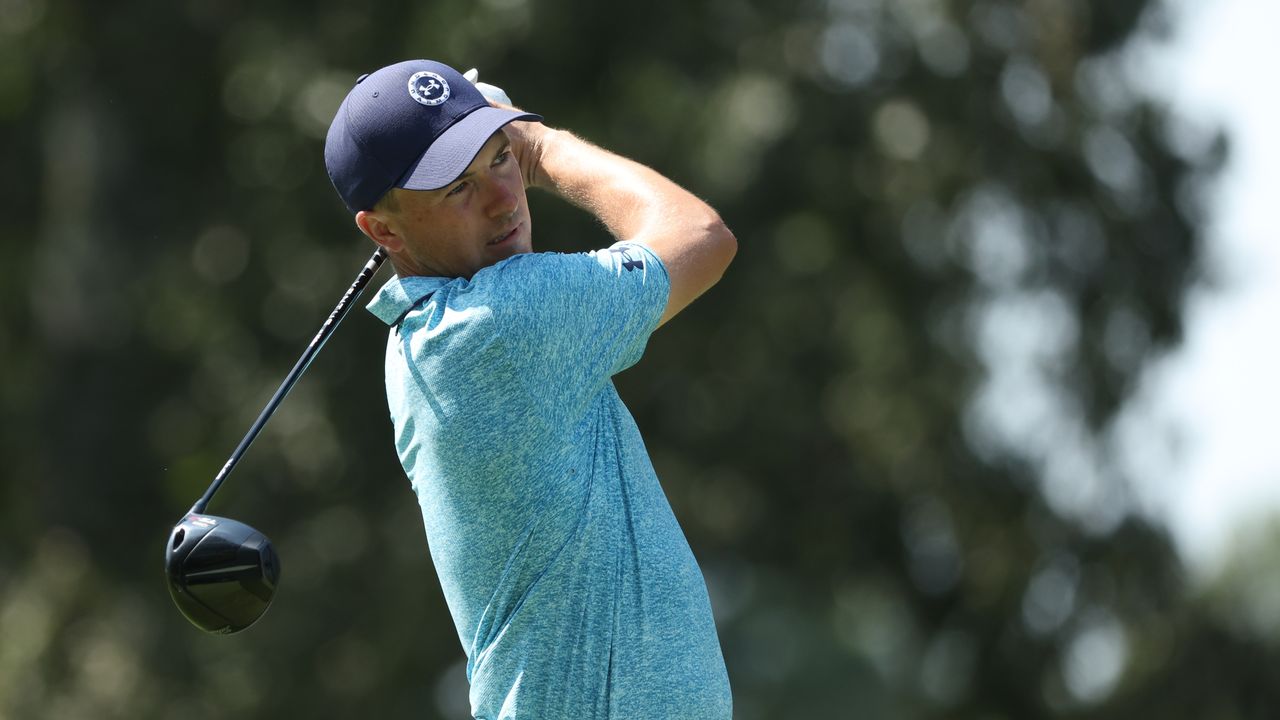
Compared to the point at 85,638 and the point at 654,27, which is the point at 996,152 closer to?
the point at 654,27

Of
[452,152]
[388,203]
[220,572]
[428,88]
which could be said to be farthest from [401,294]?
[220,572]

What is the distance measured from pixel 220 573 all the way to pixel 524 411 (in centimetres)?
66

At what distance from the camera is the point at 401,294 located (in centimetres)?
344

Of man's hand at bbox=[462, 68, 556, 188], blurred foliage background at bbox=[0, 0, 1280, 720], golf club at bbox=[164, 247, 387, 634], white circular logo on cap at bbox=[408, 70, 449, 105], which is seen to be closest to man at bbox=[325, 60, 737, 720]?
white circular logo on cap at bbox=[408, 70, 449, 105]

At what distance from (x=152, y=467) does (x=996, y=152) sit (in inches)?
351

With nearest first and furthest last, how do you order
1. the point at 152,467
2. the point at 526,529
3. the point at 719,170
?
the point at 526,529, the point at 719,170, the point at 152,467

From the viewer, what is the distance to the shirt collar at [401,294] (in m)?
3.42

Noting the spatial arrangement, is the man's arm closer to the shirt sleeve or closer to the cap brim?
the shirt sleeve

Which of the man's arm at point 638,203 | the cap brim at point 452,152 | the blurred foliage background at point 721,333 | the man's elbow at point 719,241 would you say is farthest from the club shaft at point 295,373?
the blurred foliage background at point 721,333

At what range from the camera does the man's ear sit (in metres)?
3.53

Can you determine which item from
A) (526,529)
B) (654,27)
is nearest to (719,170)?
(654,27)

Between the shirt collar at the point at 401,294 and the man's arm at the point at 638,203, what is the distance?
37 cm

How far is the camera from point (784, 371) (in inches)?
700

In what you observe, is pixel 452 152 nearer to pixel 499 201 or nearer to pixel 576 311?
pixel 499 201
